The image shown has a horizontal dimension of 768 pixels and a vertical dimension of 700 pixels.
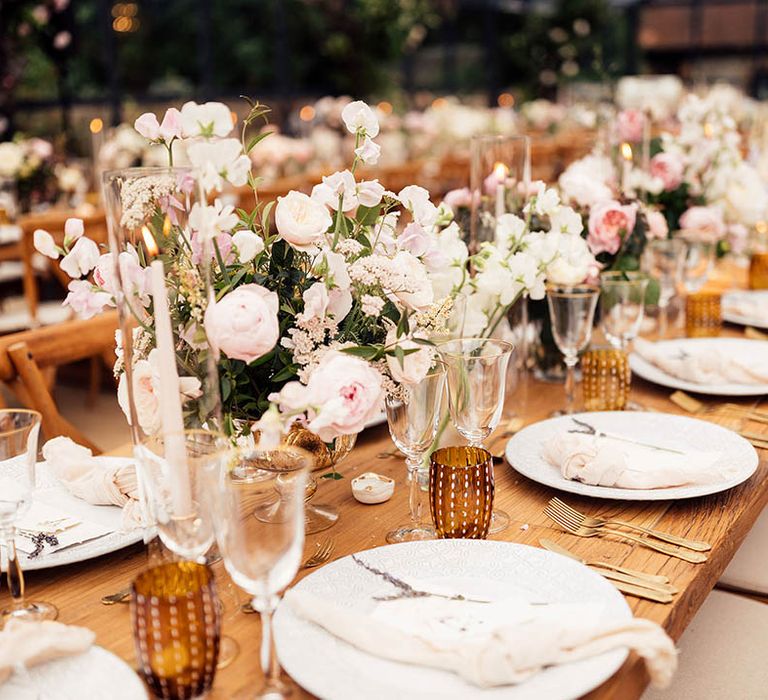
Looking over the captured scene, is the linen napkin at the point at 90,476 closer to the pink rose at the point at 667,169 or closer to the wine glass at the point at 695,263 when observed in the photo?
the wine glass at the point at 695,263

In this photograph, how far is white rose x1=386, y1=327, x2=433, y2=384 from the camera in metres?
1.19

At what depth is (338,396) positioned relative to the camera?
1.07 metres

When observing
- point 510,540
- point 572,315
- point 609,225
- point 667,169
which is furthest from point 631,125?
point 510,540

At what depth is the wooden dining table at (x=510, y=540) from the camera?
1029 mm

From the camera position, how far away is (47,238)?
118 cm

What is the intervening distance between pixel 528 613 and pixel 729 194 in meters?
1.91

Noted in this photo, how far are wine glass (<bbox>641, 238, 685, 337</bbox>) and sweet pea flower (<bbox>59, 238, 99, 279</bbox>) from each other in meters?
1.35

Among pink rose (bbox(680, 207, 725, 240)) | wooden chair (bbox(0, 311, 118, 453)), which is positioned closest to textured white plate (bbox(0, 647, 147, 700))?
wooden chair (bbox(0, 311, 118, 453))

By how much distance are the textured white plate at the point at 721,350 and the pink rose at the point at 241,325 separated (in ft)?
3.45

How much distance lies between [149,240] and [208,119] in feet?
0.48

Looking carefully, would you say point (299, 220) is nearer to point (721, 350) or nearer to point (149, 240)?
point (149, 240)

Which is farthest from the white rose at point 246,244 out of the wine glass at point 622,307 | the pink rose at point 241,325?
the wine glass at point 622,307

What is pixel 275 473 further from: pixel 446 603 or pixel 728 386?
pixel 728 386

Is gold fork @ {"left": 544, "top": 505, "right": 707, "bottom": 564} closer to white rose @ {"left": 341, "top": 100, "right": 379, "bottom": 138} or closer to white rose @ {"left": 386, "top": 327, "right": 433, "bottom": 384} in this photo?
white rose @ {"left": 386, "top": 327, "right": 433, "bottom": 384}
